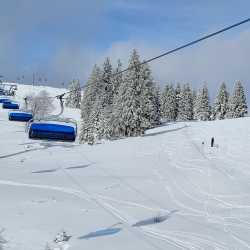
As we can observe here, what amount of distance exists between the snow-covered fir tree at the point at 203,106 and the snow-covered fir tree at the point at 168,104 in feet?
18.1

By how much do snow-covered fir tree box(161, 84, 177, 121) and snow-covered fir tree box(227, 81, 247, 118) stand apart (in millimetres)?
14804

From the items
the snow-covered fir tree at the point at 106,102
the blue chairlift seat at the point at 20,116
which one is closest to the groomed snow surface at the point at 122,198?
the blue chairlift seat at the point at 20,116

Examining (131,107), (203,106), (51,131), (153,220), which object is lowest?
(153,220)

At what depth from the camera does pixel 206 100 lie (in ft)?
365

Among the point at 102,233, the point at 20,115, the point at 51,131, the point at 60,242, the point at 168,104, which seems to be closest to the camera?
the point at 60,242

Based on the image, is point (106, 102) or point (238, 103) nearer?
point (106, 102)

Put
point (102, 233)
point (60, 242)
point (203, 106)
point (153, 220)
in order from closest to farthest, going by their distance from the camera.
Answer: point (60, 242), point (102, 233), point (153, 220), point (203, 106)

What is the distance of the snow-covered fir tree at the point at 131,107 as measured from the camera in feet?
190

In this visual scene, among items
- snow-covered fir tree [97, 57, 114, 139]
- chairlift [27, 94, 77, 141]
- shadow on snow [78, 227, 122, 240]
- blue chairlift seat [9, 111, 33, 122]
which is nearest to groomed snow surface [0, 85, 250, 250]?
shadow on snow [78, 227, 122, 240]

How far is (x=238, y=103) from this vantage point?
97250 mm

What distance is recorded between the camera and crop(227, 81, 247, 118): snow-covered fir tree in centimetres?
9469

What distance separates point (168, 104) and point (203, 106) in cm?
825

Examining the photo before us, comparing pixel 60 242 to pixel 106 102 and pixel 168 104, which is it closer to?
pixel 106 102

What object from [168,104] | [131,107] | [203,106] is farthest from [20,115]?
[203,106]
